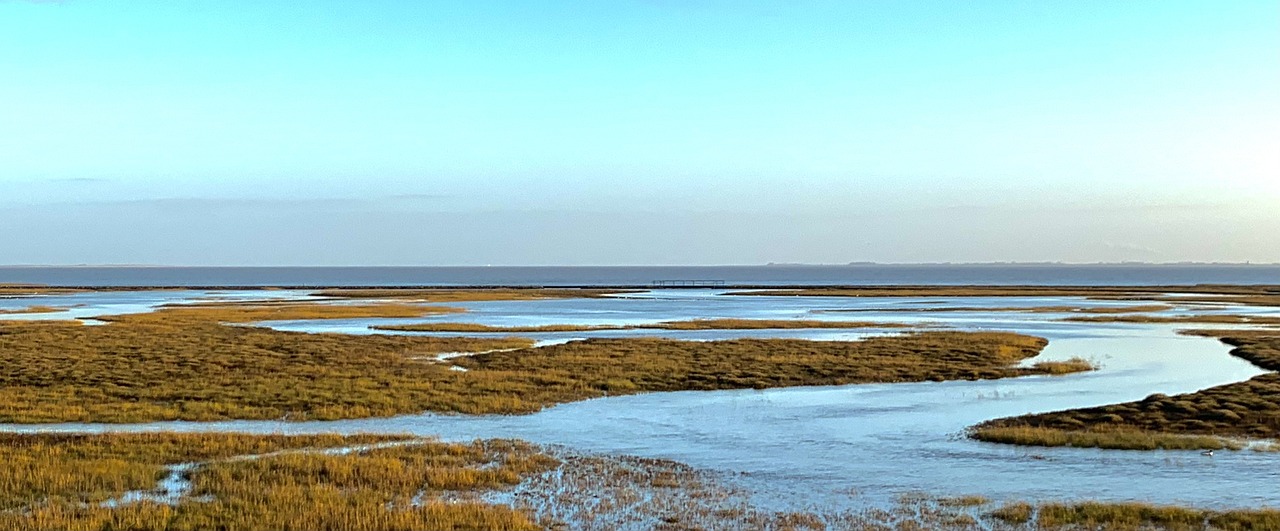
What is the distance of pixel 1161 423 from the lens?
95.2 feet

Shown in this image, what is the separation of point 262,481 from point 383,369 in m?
22.2

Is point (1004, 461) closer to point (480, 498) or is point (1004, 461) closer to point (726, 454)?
point (726, 454)

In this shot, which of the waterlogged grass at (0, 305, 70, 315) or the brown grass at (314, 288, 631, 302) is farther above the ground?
the brown grass at (314, 288, 631, 302)

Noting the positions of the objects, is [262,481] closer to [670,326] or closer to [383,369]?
[383,369]

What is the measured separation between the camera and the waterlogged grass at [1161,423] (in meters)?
25.9

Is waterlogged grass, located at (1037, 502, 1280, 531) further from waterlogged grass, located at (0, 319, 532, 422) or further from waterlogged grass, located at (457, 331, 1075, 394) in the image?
waterlogged grass, located at (457, 331, 1075, 394)

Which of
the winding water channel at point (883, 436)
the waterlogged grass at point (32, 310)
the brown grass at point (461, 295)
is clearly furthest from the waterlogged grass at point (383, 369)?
the brown grass at point (461, 295)

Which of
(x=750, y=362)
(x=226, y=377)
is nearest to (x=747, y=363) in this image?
(x=750, y=362)

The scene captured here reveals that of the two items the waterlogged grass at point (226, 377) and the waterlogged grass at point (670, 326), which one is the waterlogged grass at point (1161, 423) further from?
the waterlogged grass at point (670, 326)

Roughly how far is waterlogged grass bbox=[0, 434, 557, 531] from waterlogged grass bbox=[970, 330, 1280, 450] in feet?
40.6

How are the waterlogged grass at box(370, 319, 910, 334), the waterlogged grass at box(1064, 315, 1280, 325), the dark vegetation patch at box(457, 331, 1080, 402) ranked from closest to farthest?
1. the dark vegetation patch at box(457, 331, 1080, 402)
2. the waterlogged grass at box(370, 319, 910, 334)
3. the waterlogged grass at box(1064, 315, 1280, 325)

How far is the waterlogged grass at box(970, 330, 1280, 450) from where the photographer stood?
25.9 m

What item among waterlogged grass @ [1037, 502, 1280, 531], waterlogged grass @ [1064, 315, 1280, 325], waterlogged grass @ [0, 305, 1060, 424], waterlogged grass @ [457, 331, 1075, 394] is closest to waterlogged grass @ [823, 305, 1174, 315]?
waterlogged grass @ [1064, 315, 1280, 325]

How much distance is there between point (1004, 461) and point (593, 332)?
150ft
